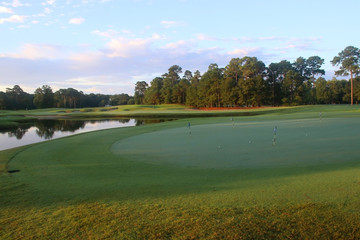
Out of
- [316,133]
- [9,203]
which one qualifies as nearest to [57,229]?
[9,203]

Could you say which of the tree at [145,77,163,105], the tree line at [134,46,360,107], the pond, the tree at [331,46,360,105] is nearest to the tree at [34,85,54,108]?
the tree at [145,77,163,105]

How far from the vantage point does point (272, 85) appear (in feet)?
227

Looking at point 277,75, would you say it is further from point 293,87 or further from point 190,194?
point 190,194

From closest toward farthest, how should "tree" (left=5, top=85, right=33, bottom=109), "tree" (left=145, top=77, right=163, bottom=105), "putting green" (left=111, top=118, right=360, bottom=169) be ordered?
"putting green" (left=111, top=118, right=360, bottom=169) < "tree" (left=5, top=85, right=33, bottom=109) < "tree" (left=145, top=77, right=163, bottom=105)

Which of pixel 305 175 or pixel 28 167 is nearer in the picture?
pixel 305 175

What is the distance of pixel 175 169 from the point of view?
7.79 m

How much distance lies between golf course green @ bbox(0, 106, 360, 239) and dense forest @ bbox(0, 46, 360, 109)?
52.9 meters

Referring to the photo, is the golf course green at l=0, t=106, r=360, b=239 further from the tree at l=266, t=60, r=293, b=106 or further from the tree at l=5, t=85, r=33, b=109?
the tree at l=5, t=85, r=33, b=109

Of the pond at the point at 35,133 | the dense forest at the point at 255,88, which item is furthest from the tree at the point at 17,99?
the pond at the point at 35,133

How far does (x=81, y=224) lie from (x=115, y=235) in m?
0.78

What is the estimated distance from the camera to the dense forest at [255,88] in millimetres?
63594

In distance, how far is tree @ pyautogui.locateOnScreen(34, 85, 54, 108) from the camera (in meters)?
92.9

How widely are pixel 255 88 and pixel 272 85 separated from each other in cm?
843

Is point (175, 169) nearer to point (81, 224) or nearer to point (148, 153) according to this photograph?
point (148, 153)
